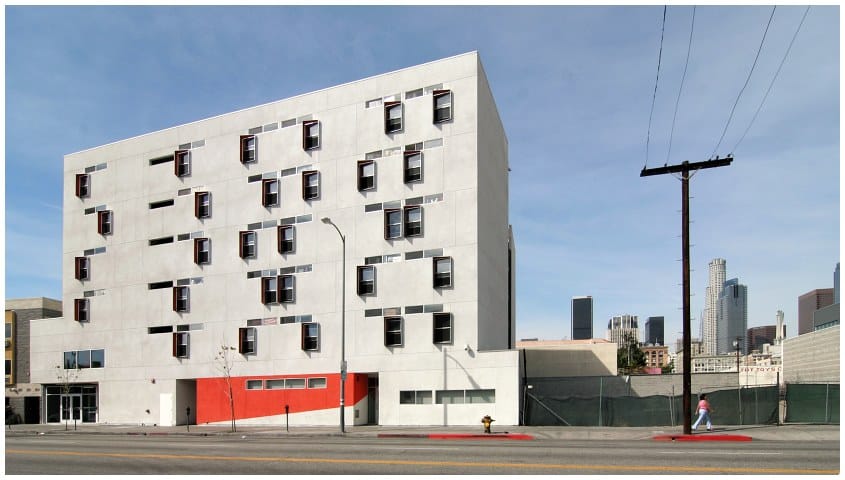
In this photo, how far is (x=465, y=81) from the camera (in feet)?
136

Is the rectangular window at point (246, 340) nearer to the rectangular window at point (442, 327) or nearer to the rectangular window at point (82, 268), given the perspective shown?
the rectangular window at point (442, 327)

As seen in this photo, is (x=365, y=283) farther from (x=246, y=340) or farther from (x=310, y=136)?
(x=310, y=136)

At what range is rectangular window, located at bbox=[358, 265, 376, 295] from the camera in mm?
42375

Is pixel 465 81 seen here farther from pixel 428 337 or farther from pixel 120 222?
pixel 120 222

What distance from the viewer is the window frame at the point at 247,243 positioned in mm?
46719

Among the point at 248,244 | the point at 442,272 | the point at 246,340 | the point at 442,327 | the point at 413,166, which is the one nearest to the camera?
the point at 442,327

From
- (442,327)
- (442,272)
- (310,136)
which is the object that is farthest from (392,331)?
(310,136)

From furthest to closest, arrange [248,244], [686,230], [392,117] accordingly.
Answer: [248,244] → [392,117] → [686,230]

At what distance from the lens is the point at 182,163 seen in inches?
1984

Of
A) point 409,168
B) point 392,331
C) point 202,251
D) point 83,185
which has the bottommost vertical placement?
point 392,331

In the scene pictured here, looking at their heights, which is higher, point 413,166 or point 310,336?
point 413,166

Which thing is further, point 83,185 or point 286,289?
point 83,185

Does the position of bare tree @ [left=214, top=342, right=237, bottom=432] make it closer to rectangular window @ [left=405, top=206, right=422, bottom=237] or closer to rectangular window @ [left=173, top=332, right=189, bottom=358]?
rectangular window @ [left=173, top=332, right=189, bottom=358]

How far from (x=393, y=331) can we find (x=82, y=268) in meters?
27.1
